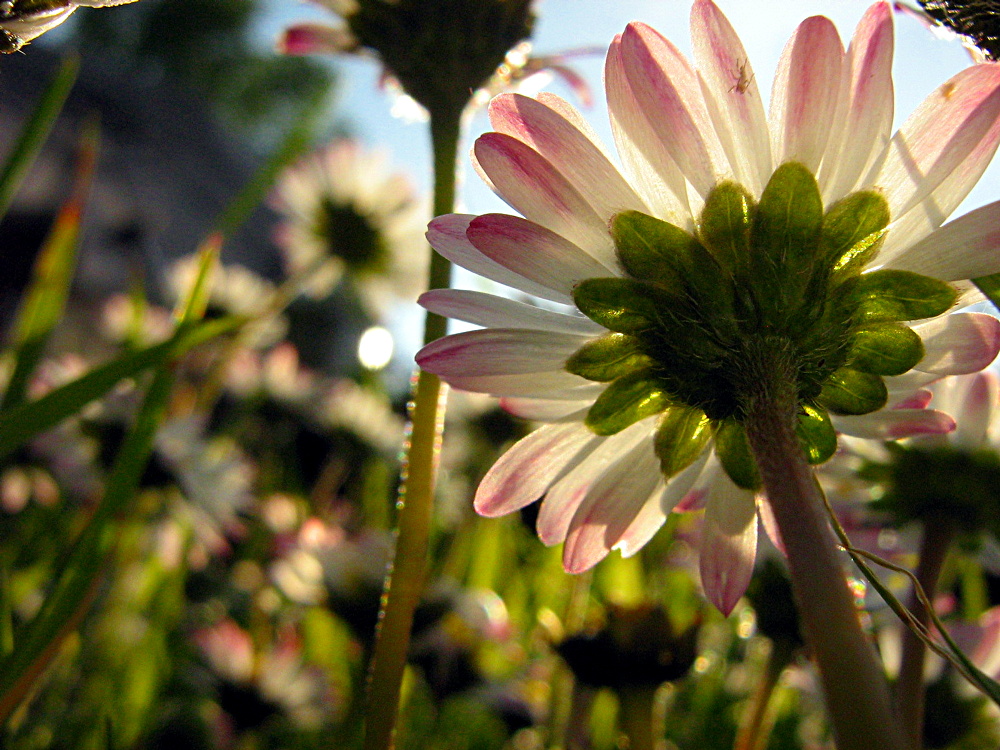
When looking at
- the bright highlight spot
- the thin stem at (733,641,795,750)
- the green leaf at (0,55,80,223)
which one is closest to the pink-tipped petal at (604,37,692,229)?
the thin stem at (733,641,795,750)

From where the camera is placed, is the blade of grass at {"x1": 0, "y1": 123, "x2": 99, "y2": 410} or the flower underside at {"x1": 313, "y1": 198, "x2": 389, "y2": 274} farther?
the flower underside at {"x1": 313, "y1": 198, "x2": 389, "y2": 274}

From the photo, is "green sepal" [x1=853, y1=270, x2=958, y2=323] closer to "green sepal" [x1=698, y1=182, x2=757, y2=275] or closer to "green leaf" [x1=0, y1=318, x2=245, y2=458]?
"green sepal" [x1=698, y1=182, x2=757, y2=275]

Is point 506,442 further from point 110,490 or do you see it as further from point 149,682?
point 110,490

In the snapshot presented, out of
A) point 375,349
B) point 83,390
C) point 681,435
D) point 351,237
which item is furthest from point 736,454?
point 351,237

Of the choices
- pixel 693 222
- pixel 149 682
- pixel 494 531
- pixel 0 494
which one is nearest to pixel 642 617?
pixel 693 222

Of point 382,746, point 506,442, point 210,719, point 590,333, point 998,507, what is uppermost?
point 506,442

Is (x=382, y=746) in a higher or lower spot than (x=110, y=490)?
lower
